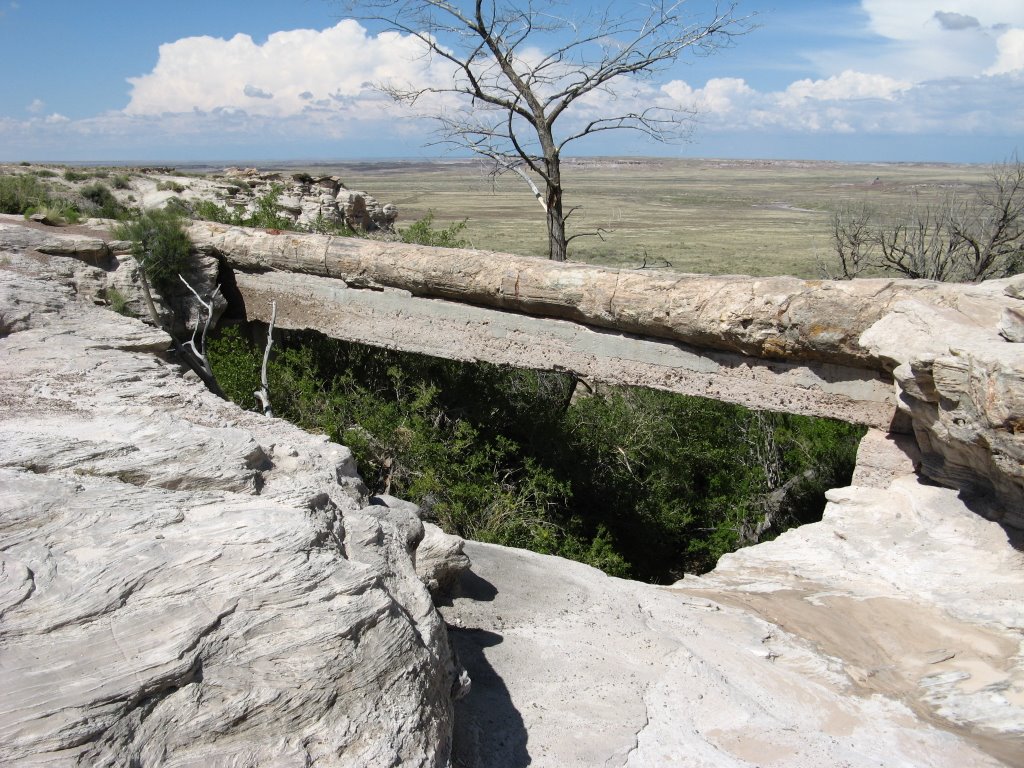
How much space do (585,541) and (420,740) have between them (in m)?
6.09

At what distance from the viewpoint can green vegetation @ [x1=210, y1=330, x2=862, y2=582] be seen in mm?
7883

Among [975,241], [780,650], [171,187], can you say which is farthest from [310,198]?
[780,650]

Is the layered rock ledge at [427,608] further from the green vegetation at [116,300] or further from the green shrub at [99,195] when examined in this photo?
the green shrub at [99,195]

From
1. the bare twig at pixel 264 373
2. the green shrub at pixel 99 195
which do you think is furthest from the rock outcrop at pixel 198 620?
the green shrub at pixel 99 195

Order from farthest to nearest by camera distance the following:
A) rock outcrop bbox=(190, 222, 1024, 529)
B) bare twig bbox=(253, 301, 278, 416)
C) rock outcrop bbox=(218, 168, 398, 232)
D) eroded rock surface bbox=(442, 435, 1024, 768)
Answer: rock outcrop bbox=(218, 168, 398, 232) → bare twig bbox=(253, 301, 278, 416) → rock outcrop bbox=(190, 222, 1024, 529) → eroded rock surface bbox=(442, 435, 1024, 768)

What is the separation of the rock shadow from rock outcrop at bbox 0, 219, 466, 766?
0.20m

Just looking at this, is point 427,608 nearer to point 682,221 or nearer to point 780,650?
point 780,650

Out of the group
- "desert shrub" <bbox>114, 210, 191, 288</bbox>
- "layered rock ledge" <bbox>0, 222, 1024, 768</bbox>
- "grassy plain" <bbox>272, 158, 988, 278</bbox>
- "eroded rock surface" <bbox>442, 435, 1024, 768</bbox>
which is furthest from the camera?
"grassy plain" <bbox>272, 158, 988, 278</bbox>

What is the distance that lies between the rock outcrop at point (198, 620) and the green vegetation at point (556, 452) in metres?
4.31

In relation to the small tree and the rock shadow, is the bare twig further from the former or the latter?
the small tree

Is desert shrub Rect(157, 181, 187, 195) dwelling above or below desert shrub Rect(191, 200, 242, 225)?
above

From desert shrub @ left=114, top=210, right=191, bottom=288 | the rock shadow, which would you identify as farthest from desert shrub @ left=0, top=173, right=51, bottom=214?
the rock shadow

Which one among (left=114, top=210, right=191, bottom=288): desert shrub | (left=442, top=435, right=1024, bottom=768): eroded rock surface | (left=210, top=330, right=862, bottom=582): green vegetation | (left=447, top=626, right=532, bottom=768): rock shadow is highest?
(left=114, top=210, right=191, bottom=288): desert shrub

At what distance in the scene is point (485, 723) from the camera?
3139 mm
